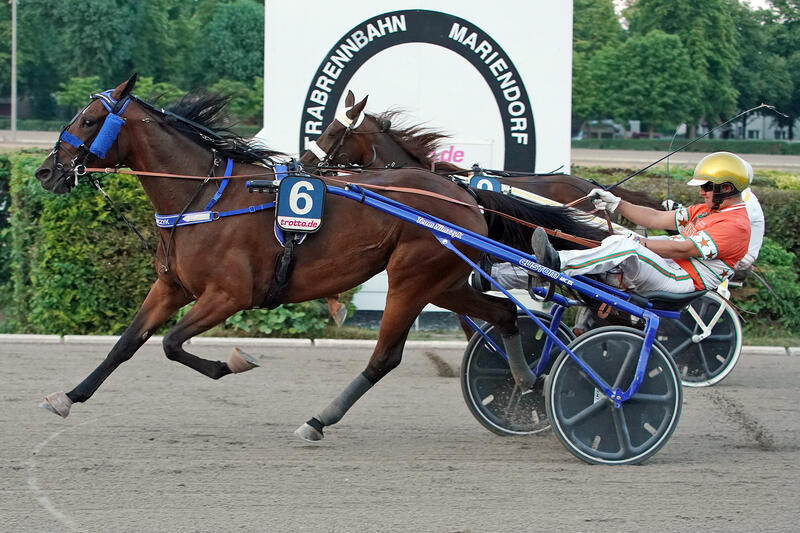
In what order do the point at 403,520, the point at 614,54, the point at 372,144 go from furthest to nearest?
the point at 614,54
the point at 372,144
the point at 403,520

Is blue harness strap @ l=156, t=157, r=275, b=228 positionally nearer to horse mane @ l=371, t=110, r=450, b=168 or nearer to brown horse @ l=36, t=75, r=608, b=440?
brown horse @ l=36, t=75, r=608, b=440

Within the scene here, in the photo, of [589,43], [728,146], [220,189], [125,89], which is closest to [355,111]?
[220,189]

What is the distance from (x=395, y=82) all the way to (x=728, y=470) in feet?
17.2

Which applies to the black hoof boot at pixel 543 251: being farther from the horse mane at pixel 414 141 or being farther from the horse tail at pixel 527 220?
the horse mane at pixel 414 141

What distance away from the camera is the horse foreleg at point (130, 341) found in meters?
4.94

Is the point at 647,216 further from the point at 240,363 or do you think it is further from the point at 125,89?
the point at 125,89

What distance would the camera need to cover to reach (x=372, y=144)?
7.17m

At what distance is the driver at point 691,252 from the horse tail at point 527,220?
0.35 metres

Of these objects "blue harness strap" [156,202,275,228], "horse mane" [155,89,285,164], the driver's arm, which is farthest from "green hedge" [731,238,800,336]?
"blue harness strap" [156,202,275,228]

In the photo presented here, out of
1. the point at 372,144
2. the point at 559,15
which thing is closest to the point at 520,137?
the point at 559,15

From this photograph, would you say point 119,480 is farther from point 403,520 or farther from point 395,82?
point 395,82

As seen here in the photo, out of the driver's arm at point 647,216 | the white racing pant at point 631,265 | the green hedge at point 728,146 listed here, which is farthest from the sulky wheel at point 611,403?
the green hedge at point 728,146

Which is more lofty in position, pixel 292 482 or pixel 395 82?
pixel 395 82

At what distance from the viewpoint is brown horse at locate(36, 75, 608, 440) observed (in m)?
5.01
